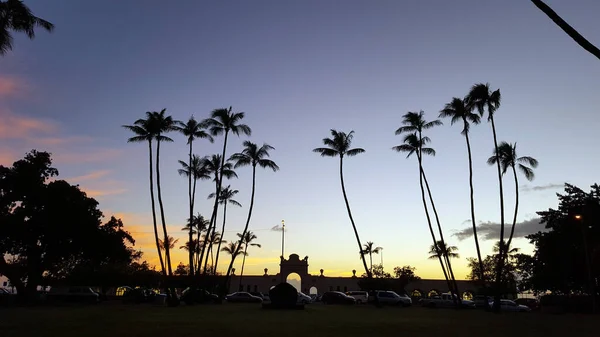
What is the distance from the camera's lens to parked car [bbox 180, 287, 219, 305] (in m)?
43.2

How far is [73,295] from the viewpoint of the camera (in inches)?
1820

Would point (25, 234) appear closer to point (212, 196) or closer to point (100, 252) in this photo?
point (100, 252)

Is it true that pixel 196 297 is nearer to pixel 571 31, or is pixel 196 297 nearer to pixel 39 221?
pixel 39 221

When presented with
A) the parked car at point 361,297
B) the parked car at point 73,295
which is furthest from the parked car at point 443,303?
the parked car at point 73,295

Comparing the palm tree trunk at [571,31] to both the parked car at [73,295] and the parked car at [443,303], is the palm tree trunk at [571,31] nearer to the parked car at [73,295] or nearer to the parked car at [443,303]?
the parked car at [443,303]

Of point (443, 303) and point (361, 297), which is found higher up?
point (361, 297)

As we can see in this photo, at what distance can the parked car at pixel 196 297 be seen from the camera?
142 feet

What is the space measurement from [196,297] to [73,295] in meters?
11.9

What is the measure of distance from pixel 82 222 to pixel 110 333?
34411 mm

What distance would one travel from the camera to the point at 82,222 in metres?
45.9

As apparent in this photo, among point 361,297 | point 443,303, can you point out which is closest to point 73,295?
point 361,297

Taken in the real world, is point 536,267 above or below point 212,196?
below

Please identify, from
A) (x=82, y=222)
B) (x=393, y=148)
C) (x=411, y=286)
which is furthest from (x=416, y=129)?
(x=411, y=286)

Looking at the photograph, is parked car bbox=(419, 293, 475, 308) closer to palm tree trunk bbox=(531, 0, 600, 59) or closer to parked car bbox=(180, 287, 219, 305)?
parked car bbox=(180, 287, 219, 305)
